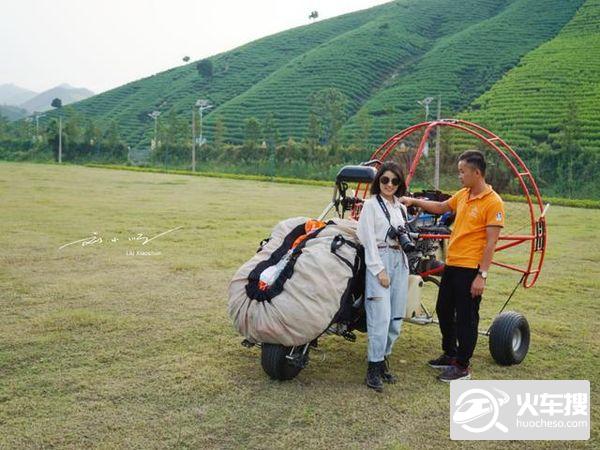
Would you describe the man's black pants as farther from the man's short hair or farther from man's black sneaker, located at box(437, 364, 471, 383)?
the man's short hair

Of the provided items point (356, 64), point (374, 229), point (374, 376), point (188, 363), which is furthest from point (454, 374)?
Answer: point (356, 64)

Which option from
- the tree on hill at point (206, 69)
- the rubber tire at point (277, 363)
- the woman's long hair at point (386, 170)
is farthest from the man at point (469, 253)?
the tree on hill at point (206, 69)

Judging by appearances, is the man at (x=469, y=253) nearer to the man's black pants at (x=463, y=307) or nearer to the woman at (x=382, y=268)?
the man's black pants at (x=463, y=307)

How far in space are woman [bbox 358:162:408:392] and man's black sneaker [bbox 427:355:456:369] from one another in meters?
0.53

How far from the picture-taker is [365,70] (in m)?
86.2

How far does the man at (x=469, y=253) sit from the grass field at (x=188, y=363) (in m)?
0.39

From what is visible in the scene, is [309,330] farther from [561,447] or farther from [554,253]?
[554,253]

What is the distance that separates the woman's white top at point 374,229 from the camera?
4.52m

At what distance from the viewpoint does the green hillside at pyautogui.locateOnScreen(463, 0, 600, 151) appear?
4391 centimetres

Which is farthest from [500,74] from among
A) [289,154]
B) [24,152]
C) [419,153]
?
[419,153]

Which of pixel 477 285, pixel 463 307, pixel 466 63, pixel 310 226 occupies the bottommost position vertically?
pixel 463 307
